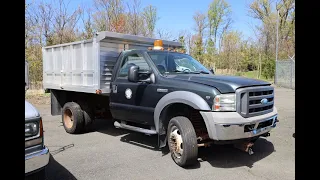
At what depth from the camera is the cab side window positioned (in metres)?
5.52

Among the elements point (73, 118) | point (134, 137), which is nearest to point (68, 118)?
point (73, 118)

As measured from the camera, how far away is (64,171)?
430 centimetres

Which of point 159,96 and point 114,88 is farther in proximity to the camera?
point 114,88

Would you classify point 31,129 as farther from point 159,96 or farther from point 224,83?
point 224,83

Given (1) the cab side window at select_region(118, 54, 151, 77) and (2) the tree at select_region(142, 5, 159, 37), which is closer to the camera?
(1) the cab side window at select_region(118, 54, 151, 77)

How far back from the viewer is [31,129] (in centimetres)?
299

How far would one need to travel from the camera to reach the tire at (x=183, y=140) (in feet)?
14.1

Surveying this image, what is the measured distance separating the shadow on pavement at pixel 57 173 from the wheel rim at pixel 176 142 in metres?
1.64

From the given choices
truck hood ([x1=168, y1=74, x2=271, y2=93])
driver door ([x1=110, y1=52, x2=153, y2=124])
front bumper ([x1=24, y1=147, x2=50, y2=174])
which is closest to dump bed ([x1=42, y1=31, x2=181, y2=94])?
driver door ([x1=110, y1=52, x2=153, y2=124])

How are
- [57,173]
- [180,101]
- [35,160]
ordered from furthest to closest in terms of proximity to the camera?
[180,101] → [57,173] → [35,160]

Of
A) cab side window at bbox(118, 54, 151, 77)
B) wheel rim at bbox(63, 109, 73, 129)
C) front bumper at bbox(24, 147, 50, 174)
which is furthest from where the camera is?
wheel rim at bbox(63, 109, 73, 129)

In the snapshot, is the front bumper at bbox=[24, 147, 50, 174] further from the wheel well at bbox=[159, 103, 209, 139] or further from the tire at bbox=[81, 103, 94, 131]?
the tire at bbox=[81, 103, 94, 131]

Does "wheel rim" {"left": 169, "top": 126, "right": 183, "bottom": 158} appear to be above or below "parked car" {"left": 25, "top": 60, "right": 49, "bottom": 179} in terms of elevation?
below

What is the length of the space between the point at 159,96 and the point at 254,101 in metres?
1.63
